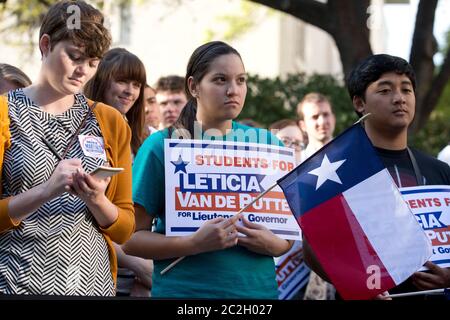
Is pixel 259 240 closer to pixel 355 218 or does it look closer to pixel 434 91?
pixel 355 218

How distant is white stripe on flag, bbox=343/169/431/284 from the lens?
13.9 feet

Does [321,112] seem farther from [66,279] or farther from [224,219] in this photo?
[66,279]

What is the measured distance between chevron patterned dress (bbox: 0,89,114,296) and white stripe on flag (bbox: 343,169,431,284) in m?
1.12

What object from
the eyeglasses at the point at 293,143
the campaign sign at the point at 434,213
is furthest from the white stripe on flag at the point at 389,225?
the eyeglasses at the point at 293,143

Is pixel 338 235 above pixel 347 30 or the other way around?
the other way around

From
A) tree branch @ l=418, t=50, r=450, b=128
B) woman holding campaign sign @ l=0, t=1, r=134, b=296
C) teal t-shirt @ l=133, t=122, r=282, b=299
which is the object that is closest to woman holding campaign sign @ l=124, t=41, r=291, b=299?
teal t-shirt @ l=133, t=122, r=282, b=299

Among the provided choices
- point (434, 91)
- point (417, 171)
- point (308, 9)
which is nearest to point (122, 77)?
point (417, 171)

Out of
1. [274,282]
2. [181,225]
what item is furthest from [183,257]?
[274,282]

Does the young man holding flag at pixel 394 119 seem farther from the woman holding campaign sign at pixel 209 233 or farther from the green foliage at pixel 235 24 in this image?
the green foliage at pixel 235 24

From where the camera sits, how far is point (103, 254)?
404cm

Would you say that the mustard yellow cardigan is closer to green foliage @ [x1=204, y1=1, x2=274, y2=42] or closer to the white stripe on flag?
the white stripe on flag

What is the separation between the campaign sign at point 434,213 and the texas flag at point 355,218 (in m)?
0.33

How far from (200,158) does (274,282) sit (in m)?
0.66

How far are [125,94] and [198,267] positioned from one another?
1.33 metres
